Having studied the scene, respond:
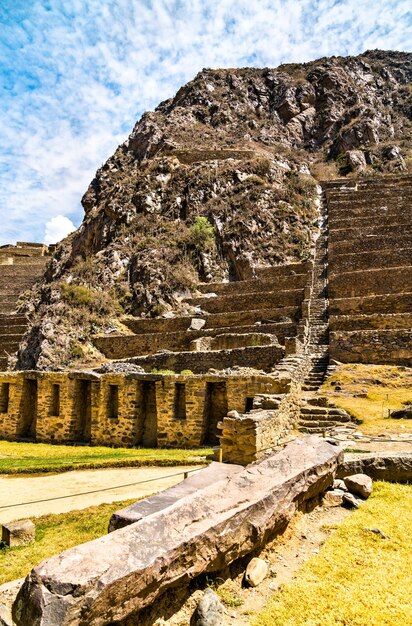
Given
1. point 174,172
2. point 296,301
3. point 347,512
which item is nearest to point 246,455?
point 347,512

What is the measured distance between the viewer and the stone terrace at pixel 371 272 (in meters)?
20.7

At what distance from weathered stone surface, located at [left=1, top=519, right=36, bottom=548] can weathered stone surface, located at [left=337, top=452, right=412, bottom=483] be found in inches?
205

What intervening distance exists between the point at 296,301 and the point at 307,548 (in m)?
26.9

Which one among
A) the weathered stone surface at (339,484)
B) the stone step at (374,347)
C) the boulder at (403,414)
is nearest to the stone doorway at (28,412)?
the stone step at (374,347)

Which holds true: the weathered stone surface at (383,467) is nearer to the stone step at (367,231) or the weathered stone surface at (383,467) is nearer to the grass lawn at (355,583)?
the grass lawn at (355,583)

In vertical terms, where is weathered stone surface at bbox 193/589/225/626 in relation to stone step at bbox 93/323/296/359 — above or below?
below

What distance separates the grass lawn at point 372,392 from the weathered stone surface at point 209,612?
27.8 feet

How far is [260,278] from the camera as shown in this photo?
123 ft

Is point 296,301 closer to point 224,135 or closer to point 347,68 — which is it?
point 224,135

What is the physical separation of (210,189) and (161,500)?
166ft

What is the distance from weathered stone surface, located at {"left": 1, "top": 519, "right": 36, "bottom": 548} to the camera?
6.72m

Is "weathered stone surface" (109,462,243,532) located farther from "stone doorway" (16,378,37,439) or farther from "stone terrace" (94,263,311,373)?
"stone terrace" (94,263,311,373)

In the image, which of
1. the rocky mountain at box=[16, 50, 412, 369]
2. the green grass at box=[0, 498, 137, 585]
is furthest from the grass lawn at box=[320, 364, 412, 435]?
the rocky mountain at box=[16, 50, 412, 369]

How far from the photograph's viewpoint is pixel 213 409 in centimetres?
1462
